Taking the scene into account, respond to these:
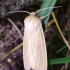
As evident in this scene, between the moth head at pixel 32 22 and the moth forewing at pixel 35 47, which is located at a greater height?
the moth head at pixel 32 22

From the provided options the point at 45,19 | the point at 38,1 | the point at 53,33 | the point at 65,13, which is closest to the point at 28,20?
the point at 45,19

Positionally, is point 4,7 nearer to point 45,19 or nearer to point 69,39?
point 45,19

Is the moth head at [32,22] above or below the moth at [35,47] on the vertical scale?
above

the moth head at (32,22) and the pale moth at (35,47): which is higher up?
the moth head at (32,22)

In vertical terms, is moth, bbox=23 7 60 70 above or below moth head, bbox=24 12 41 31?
below

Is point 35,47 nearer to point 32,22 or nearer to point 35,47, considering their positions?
point 35,47

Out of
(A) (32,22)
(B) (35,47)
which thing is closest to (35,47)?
(B) (35,47)
